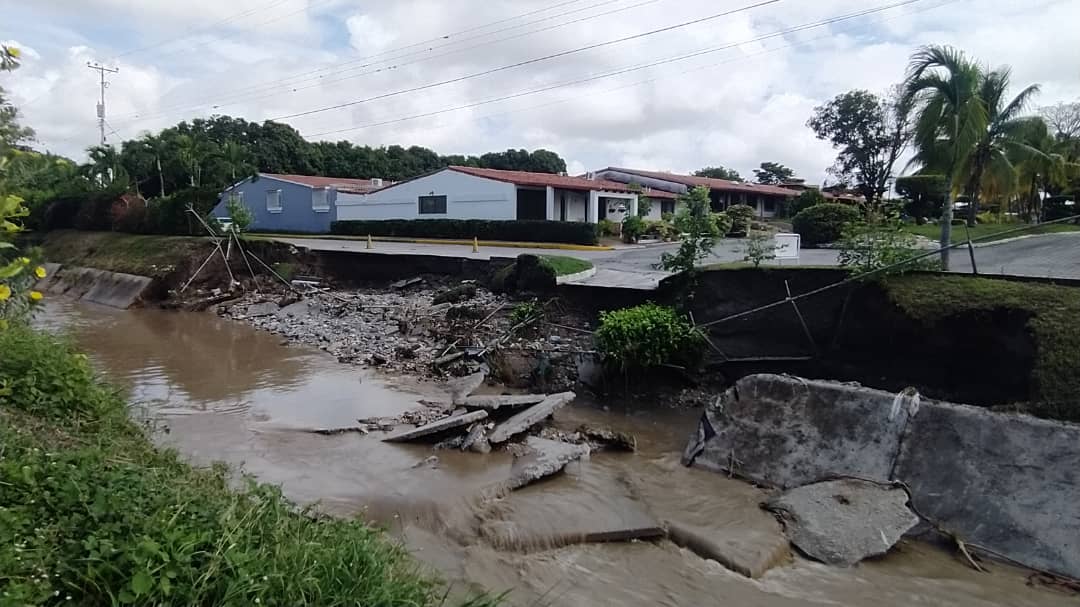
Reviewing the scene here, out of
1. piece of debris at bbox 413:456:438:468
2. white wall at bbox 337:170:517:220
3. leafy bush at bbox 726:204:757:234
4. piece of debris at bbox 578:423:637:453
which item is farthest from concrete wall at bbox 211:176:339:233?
piece of debris at bbox 413:456:438:468

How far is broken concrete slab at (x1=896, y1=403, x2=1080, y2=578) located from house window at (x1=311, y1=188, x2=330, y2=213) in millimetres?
38520

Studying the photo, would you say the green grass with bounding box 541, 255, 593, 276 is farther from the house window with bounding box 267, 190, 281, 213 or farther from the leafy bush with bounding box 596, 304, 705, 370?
the house window with bounding box 267, 190, 281, 213

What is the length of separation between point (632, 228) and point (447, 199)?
986 cm

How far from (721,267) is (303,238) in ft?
98.8

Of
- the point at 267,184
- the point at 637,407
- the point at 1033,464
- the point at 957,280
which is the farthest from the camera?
the point at 267,184

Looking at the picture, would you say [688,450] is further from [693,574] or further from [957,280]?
[957,280]

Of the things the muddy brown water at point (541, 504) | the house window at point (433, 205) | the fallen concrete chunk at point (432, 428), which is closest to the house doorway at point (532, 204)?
the house window at point (433, 205)

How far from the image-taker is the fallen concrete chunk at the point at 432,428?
9.50 m

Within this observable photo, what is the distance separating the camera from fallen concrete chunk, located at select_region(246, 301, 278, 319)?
2130cm

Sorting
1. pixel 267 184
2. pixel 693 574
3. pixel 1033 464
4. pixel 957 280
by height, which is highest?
pixel 267 184

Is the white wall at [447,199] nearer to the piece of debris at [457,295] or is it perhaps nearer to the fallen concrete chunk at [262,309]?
the fallen concrete chunk at [262,309]

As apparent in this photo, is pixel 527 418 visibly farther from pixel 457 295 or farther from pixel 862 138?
pixel 862 138

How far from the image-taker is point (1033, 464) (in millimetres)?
6883

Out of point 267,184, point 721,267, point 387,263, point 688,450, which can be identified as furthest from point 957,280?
point 267,184
